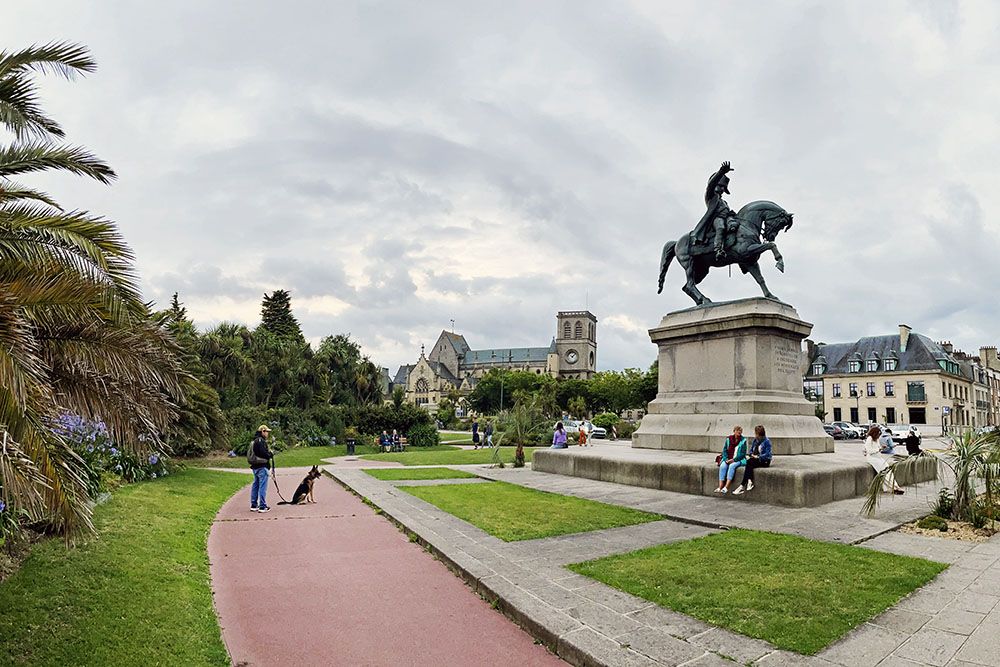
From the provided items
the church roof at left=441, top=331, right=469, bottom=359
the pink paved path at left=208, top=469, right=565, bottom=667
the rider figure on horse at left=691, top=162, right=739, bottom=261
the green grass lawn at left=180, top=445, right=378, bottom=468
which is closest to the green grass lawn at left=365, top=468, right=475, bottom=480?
the green grass lawn at left=180, top=445, right=378, bottom=468

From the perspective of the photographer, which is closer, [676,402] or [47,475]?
[47,475]

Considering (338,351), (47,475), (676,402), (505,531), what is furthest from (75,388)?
(338,351)

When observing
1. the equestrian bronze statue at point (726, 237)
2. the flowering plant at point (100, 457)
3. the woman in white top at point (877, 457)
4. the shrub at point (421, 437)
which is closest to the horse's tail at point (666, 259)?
the equestrian bronze statue at point (726, 237)

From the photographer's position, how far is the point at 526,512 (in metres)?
10.7

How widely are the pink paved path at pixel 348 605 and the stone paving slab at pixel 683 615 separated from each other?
277 millimetres

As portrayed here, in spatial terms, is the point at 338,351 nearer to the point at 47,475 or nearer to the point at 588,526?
the point at 588,526

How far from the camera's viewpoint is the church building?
518ft

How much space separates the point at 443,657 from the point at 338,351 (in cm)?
4932

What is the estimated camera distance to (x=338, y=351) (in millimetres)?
52469

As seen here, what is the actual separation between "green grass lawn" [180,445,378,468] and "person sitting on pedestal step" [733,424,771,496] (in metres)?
13.4

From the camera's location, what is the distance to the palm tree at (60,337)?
4.05m

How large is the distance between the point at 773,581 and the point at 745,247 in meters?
12.0

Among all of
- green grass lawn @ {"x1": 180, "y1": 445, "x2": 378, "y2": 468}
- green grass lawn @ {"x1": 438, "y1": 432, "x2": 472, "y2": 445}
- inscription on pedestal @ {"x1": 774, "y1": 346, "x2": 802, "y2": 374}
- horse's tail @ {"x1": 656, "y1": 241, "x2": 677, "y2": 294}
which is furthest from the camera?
green grass lawn @ {"x1": 438, "y1": 432, "x2": 472, "y2": 445}

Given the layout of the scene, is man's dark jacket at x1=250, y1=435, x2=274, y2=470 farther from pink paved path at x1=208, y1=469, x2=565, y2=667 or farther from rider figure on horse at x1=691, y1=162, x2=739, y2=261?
rider figure on horse at x1=691, y1=162, x2=739, y2=261
